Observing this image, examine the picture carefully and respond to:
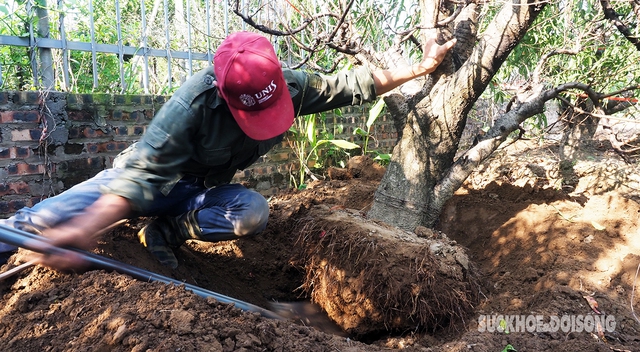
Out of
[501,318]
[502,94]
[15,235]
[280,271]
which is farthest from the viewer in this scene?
[502,94]

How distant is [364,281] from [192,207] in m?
0.99

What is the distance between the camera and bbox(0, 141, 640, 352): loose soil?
1.54m

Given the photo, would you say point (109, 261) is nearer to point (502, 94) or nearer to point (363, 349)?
point (363, 349)

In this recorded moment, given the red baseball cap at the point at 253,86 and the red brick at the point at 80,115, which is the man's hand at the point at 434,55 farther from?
the red brick at the point at 80,115

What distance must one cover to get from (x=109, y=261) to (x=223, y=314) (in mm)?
590

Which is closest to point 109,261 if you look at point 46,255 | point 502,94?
point 46,255

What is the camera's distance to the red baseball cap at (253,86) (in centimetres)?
192

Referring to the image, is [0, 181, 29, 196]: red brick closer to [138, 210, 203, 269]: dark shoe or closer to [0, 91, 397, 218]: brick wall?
[0, 91, 397, 218]: brick wall

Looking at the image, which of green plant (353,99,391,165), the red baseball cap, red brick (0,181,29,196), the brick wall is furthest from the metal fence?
green plant (353,99,391,165)

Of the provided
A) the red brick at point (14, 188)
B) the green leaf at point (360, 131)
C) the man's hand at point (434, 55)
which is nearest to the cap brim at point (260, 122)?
the man's hand at point (434, 55)

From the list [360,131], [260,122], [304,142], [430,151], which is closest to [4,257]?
[260,122]

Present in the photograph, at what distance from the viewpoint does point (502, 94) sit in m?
4.11

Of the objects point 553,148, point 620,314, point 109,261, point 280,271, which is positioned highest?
point 553,148

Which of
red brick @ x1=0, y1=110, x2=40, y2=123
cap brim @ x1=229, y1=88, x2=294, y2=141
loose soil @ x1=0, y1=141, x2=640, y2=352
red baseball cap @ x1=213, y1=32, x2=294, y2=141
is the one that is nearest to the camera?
loose soil @ x1=0, y1=141, x2=640, y2=352
